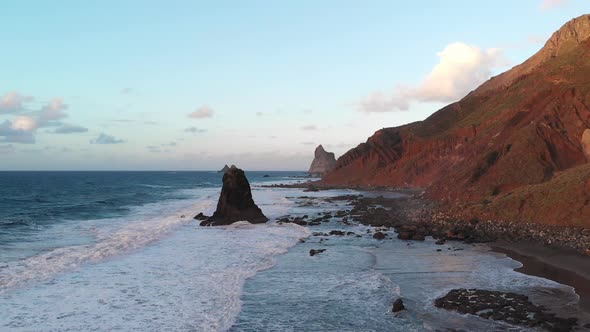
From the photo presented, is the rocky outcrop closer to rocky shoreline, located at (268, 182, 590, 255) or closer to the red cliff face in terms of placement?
the red cliff face

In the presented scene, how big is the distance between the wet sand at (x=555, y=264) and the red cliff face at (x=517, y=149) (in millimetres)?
5305

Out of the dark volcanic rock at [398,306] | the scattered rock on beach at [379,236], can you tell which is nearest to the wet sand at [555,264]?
the dark volcanic rock at [398,306]

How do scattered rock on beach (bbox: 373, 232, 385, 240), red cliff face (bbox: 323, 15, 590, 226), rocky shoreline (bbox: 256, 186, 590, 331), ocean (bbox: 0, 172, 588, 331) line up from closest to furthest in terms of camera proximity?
rocky shoreline (bbox: 256, 186, 590, 331) → ocean (bbox: 0, 172, 588, 331) → scattered rock on beach (bbox: 373, 232, 385, 240) → red cliff face (bbox: 323, 15, 590, 226)

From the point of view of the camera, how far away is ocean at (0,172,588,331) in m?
16.0

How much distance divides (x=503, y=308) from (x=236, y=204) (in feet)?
107

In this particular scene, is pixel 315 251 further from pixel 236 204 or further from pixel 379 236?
pixel 236 204

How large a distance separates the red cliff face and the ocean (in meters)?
8.60

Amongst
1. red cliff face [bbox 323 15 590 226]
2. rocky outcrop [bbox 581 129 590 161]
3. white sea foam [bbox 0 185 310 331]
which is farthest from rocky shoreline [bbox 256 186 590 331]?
rocky outcrop [bbox 581 129 590 161]

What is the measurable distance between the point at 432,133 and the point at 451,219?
68.3 metres

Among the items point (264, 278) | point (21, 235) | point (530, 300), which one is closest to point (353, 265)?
point (264, 278)

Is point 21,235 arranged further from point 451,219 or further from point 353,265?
point 451,219

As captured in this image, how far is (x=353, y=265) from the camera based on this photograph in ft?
84.0

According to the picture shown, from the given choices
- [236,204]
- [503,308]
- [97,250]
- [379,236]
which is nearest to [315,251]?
[379,236]

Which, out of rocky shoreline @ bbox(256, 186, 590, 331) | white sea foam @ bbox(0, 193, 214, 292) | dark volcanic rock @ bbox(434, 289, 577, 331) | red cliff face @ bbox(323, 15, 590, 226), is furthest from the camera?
red cliff face @ bbox(323, 15, 590, 226)
